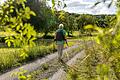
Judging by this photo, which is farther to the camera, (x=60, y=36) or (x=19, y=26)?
(x=60, y=36)

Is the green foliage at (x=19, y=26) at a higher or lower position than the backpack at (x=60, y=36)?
higher

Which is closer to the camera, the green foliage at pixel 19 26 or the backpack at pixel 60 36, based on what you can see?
the green foliage at pixel 19 26

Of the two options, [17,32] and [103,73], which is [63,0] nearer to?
[17,32]

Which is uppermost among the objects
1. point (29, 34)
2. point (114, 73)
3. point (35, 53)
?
point (29, 34)

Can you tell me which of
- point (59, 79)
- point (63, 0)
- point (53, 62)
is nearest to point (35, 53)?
point (53, 62)

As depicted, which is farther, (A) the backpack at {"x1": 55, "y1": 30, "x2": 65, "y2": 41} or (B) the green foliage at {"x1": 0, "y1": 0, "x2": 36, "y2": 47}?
(A) the backpack at {"x1": 55, "y1": 30, "x2": 65, "y2": 41}

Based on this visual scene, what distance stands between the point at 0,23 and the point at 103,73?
36.0 inches

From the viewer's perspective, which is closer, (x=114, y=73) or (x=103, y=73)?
(x=103, y=73)

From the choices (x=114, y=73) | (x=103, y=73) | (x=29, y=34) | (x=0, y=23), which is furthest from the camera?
(x=0, y=23)

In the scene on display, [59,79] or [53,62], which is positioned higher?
[59,79]

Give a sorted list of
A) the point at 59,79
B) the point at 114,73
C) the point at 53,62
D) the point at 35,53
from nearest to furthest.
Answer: the point at 114,73
the point at 59,79
the point at 53,62
the point at 35,53

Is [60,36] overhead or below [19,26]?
below

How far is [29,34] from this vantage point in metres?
2.10

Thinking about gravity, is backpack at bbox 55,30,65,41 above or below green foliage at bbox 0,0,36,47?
below
